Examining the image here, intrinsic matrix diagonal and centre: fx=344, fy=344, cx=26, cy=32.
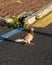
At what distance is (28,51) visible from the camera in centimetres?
887

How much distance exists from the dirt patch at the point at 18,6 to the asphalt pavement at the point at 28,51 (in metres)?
2.20

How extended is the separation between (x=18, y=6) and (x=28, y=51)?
4.53 m

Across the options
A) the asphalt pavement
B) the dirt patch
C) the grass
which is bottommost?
the asphalt pavement

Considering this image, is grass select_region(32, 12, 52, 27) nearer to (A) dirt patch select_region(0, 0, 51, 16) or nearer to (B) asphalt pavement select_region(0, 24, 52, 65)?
(B) asphalt pavement select_region(0, 24, 52, 65)

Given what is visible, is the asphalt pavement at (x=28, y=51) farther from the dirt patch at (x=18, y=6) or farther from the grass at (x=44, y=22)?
the dirt patch at (x=18, y=6)

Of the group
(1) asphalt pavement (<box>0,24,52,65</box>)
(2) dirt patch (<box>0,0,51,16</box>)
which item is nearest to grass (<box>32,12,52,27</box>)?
(1) asphalt pavement (<box>0,24,52,65</box>)

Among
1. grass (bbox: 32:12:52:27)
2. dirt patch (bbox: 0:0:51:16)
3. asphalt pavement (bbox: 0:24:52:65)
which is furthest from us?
dirt patch (bbox: 0:0:51:16)

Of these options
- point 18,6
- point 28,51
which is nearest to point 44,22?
point 18,6

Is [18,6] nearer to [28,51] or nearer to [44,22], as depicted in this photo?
[44,22]

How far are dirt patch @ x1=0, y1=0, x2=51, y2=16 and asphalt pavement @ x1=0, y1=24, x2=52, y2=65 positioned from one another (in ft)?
7.21

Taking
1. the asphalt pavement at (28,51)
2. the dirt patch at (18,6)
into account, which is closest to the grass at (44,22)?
the asphalt pavement at (28,51)

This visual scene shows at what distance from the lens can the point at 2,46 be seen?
30.4 ft

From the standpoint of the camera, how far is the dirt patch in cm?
1235

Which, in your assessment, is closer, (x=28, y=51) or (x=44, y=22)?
(x=28, y=51)
